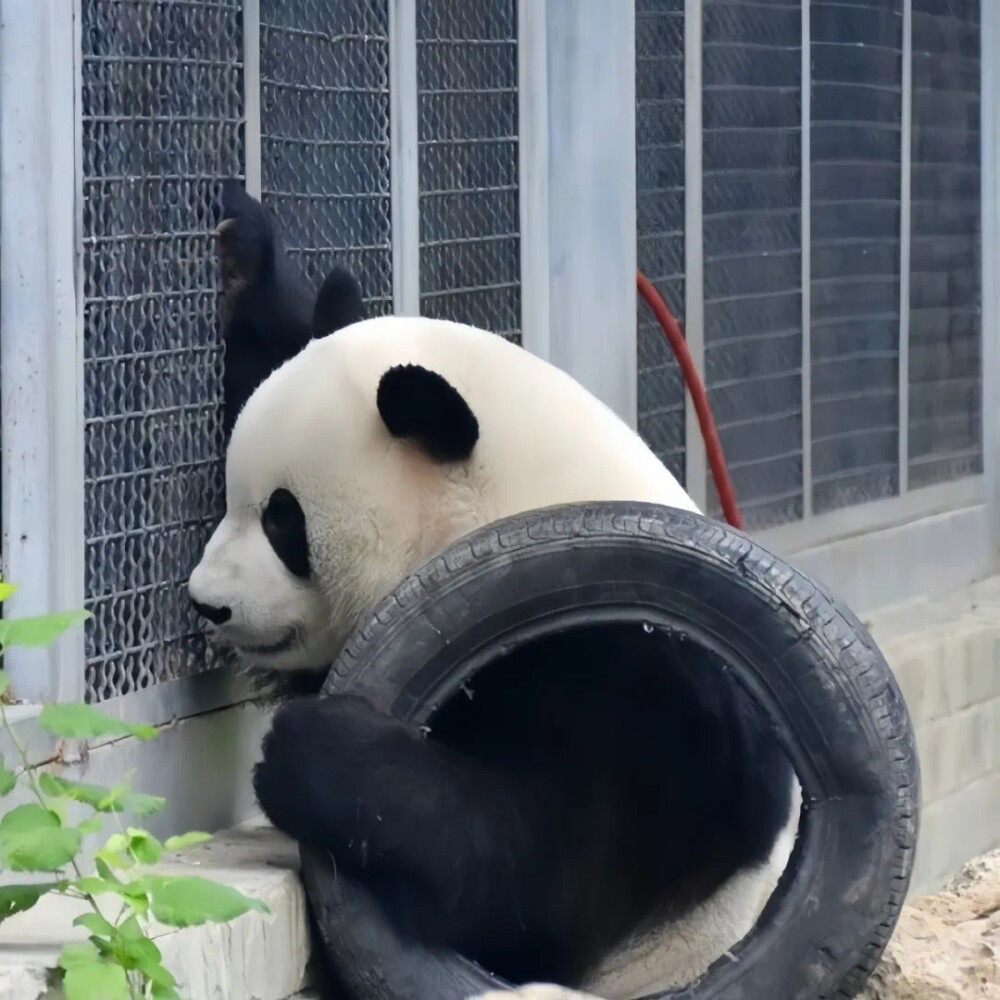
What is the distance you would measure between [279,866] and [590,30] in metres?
2.19

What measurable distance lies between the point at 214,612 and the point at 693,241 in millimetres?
2297

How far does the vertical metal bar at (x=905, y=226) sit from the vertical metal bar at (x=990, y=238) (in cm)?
62

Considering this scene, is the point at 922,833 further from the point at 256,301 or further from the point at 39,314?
the point at 39,314

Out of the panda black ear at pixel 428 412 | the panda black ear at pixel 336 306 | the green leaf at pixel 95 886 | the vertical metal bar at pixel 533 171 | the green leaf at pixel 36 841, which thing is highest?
the vertical metal bar at pixel 533 171

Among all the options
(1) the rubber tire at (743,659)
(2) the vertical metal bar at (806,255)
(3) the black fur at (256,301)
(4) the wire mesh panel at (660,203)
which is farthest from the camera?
(2) the vertical metal bar at (806,255)

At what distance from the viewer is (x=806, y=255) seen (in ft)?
18.0

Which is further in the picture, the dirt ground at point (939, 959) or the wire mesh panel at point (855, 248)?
the wire mesh panel at point (855, 248)

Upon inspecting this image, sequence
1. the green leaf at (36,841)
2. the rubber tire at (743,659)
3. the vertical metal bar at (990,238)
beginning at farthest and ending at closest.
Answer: the vertical metal bar at (990,238) → the rubber tire at (743,659) → the green leaf at (36,841)

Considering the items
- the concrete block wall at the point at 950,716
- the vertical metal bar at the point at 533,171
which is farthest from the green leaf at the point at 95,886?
the concrete block wall at the point at 950,716

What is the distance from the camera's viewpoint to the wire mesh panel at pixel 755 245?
5.10 meters

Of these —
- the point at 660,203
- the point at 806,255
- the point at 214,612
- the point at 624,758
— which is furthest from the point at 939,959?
the point at 806,255

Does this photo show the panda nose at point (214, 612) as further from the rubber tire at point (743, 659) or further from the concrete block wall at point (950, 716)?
the concrete block wall at point (950, 716)

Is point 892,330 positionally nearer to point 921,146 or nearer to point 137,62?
point 921,146

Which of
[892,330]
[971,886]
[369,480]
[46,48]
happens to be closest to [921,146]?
[892,330]
